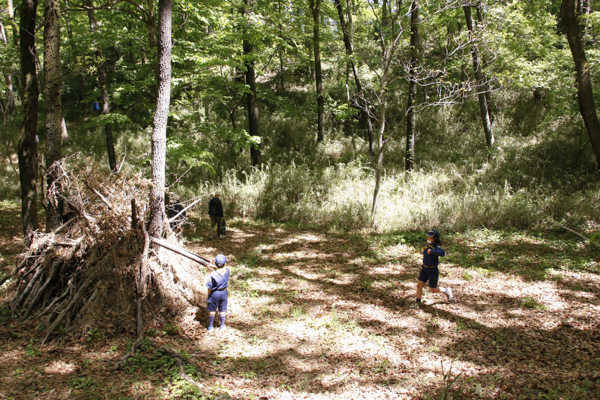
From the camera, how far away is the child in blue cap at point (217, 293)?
510cm

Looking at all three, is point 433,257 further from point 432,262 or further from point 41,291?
point 41,291

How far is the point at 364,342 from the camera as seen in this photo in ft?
16.2

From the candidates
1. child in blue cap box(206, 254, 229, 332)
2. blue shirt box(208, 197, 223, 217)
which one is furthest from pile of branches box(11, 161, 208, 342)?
blue shirt box(208, 197, 223, 217)

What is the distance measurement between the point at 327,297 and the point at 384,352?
1.83 meters

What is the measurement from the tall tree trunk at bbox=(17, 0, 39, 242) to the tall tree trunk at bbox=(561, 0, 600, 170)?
44.7ft

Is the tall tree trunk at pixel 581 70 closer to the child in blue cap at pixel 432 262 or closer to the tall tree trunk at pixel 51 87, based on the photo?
the child in blue cap at pixel 432 262

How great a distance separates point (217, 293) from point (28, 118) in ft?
18.8

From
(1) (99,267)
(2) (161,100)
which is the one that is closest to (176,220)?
(1) (99,267)

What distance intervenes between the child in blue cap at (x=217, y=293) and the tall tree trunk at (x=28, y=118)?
15.0 feet

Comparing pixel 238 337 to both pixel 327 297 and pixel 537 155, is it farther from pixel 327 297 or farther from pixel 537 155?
pixel 537 155

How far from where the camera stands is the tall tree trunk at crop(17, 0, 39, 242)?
6.76 meters

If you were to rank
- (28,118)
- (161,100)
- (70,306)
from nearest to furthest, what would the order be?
(70,306) < (161,100) < (28,118)

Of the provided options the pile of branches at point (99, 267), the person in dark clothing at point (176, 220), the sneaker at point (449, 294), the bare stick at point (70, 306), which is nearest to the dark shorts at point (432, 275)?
the sneaker at point (449, 294)

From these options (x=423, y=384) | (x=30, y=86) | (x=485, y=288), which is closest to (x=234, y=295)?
(x=423, y=384)
